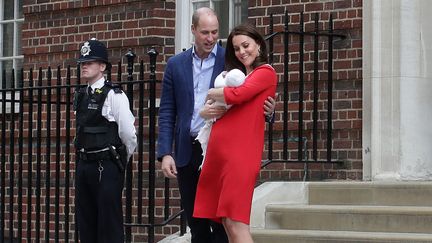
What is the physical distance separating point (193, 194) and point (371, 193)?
228cm

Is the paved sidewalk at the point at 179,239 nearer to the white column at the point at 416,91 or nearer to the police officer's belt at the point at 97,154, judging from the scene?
the police officer's belt at the point at 97,154

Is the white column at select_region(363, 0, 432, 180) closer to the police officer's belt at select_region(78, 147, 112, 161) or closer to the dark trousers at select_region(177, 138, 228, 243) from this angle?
the police officer's belt at select_region(78, 147, 112, 161)

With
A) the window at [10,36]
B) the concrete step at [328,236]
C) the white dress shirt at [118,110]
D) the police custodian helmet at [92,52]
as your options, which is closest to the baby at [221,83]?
the white dress shirt at [118,110]

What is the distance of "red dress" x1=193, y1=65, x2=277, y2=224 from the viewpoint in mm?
6969

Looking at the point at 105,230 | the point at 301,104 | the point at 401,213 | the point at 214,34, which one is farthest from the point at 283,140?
the point at 214,34

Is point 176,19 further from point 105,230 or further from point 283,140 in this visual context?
point 105,230

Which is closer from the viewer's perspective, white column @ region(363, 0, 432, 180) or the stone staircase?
the stone staircase

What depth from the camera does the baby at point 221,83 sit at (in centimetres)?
706

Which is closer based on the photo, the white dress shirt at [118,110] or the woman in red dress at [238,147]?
the woman in red dress at [238,147]

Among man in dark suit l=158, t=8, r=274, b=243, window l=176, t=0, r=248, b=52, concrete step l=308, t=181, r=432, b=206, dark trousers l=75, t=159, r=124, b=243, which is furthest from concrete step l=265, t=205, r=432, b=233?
window l=176, t=0, r=248, b=52

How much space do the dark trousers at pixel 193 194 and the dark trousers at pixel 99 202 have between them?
3.18 ft

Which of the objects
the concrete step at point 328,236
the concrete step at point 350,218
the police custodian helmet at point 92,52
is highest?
the police custodian helmet at point 92,52

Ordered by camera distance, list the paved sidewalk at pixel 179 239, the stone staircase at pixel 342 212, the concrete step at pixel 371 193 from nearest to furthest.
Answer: the stone staircase at pixel 342 212 < the concrete step at pixel 371 193 < the paved sidewalk at pixel 179 239

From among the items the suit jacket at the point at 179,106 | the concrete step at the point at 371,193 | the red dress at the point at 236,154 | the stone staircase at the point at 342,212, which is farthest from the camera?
the concrete step at the point at 371,193
